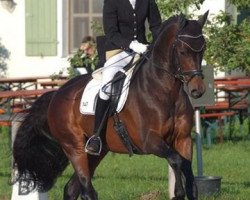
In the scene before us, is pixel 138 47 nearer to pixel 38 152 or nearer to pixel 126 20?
pixel 126 20

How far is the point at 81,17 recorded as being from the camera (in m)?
23.3

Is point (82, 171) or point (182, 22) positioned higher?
point (182, 22)

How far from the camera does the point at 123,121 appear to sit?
416 inches

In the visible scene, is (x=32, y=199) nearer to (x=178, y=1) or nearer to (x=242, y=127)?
(x=178, y=1)

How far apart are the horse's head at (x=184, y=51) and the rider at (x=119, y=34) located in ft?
1.90

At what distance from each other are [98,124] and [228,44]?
259 inches

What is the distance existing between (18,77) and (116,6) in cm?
1243

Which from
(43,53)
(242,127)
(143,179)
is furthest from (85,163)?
(43,53)

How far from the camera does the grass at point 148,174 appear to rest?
512 inches

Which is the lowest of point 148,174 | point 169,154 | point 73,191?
point 148,174

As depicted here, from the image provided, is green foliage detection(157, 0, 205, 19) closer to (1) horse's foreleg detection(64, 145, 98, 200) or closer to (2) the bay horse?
(2) the bay horse

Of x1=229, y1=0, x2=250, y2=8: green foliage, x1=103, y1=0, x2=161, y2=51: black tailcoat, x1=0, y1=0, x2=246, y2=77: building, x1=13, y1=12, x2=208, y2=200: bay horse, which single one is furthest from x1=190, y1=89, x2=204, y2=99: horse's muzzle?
x1=0, y1=0, x2=246, y2=77: building

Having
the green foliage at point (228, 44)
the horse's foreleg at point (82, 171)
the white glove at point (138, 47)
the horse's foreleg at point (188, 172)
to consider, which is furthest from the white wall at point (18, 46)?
the horse's foreleg at point (188, 172)

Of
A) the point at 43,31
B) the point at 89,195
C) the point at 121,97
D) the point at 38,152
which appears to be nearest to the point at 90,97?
the point at 121,97
